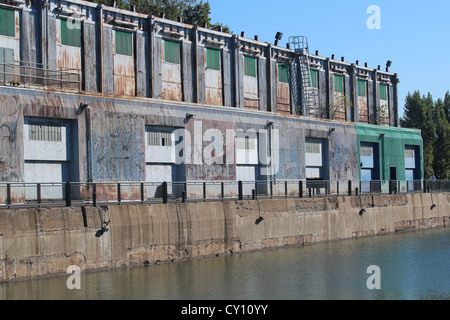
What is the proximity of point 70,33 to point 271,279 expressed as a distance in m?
18.0

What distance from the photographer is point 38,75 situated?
33500mm

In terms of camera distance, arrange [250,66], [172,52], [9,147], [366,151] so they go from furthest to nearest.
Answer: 1. [366,151]
2. [250,66]
3. [172,52]
4. [9,147]

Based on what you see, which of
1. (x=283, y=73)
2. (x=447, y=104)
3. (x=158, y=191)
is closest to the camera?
(x=158, y=191)

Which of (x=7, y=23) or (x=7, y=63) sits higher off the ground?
(x=7, y=23)

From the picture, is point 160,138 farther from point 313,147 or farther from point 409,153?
point 409,153

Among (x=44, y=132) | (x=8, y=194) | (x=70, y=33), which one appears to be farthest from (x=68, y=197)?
(x=70, y=33)

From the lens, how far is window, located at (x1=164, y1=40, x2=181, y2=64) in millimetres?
39938

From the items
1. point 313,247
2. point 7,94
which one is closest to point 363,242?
point 313,247

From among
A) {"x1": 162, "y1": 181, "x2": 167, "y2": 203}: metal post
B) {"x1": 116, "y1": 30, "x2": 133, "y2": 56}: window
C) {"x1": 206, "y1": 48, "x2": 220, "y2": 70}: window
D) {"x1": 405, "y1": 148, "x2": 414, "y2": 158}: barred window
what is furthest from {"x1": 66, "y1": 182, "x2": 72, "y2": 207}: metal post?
{"x1": 405, "y1": 148, "x2": 414, "y2": 158}: barred window

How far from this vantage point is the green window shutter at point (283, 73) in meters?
48.2

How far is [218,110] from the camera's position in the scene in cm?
3900

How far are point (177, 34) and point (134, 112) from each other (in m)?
8.07

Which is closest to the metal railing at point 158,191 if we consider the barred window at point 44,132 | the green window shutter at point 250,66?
the barred window at point 44,132
